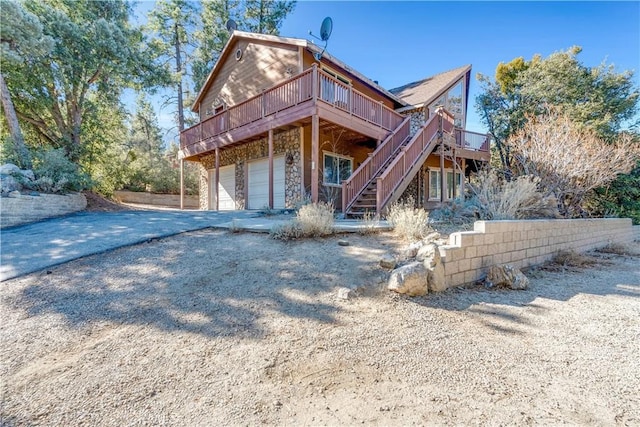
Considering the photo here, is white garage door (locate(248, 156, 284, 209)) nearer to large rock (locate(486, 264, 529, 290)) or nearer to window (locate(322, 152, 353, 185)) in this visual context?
window (locate(322, 152, 353, 185))

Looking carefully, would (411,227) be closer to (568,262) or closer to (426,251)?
(426,251)

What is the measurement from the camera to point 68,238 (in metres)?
5.33

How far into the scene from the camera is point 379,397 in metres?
1.89

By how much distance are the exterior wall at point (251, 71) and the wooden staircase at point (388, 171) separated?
438cm

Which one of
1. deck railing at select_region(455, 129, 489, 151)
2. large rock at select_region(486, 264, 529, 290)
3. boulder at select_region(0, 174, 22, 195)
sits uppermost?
deck railing at select_region(455, 129, 489, 151)

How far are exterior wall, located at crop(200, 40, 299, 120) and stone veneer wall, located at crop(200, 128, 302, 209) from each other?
217cm

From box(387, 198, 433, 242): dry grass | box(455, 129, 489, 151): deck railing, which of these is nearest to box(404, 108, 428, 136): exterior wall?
box(455, 129, 489, 151): deck railing

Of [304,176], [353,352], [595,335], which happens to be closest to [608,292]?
[595,335]

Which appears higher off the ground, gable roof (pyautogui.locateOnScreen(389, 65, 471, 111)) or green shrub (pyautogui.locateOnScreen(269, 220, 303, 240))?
gable roof (pyautogui.locateOnScreen(389, 65, 471, 111))

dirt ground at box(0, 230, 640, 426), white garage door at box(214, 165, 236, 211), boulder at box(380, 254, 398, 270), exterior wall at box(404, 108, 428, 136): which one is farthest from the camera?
exterior wall at box(404, 108, 428, 136)

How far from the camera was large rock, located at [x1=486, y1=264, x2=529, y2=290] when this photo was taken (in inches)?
160

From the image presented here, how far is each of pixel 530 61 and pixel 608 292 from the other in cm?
1769

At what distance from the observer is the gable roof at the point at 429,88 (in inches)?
527

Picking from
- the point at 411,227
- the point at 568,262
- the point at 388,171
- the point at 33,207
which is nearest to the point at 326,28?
the point at 388,171
